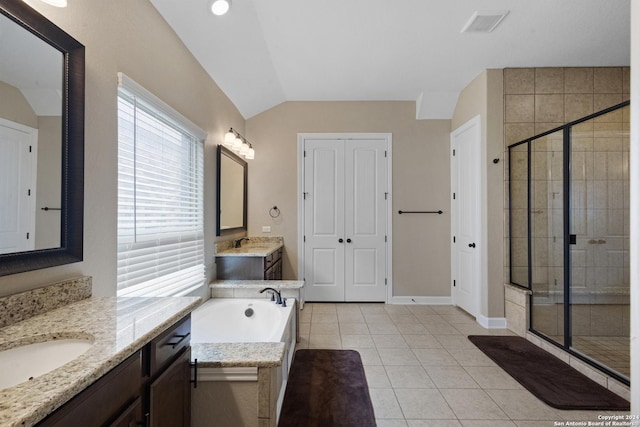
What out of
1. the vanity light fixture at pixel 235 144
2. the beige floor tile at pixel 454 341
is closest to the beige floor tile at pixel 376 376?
the beige floor tile at pixel 454 341

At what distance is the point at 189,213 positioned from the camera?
250 cm

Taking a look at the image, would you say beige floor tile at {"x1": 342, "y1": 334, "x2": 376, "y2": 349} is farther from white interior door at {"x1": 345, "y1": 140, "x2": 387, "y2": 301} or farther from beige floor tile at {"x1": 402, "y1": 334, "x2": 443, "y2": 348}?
white interior door at {"x1": 345, "y1": 140, "x2": 387, "y2": 301}

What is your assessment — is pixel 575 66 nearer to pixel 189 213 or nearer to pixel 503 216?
pixel 503 216

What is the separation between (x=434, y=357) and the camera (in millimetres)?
2510

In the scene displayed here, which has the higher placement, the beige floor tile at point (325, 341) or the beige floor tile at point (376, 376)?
the beige floor tile at point (325, 341)

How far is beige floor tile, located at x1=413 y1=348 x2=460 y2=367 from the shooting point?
241 centimetres

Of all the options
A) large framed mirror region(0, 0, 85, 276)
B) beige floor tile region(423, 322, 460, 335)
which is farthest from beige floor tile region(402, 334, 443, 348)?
large framed mirror region(0, 0, 85, 276)

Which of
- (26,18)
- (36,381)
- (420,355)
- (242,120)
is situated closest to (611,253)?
(420,355)

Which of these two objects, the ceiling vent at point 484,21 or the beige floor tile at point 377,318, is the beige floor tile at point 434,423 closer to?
the beige floor tile at point 377,318

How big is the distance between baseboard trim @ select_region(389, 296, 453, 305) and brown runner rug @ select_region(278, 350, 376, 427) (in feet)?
5.29

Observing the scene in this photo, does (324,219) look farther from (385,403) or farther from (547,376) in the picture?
(547,376)

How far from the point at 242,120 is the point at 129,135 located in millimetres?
2358

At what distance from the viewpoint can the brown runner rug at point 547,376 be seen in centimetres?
187

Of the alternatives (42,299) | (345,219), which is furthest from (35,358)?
(345,219)
